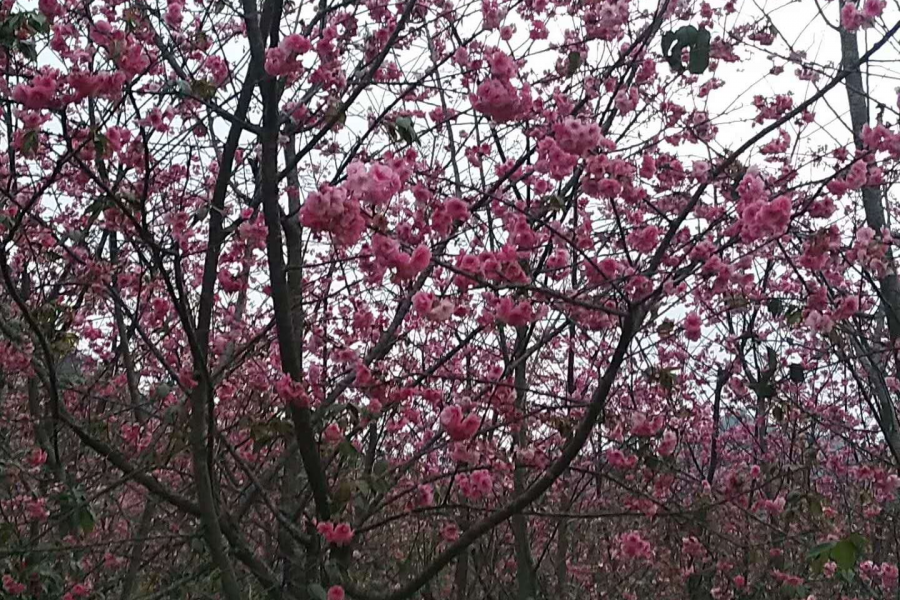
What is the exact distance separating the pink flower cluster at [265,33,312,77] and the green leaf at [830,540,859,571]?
7.19 feet

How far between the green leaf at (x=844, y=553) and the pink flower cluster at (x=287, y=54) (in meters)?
2.19

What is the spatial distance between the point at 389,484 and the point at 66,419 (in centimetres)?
118

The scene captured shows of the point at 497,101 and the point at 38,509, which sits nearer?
the point at 497,101

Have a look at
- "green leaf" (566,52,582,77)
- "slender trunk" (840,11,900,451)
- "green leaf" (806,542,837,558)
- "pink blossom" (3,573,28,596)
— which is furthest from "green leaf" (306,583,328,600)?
"slender trunk" (840,11,900,451)

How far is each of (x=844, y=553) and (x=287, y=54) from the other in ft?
7.34

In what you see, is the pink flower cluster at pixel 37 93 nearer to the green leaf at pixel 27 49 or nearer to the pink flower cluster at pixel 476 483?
the green leaf at pixel 27 49

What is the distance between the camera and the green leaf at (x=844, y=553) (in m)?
2.21

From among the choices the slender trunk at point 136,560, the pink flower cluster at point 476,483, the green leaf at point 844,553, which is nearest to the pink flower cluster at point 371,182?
the green leaf at point 844,553

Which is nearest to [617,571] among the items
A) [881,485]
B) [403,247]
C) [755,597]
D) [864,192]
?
[755,597]

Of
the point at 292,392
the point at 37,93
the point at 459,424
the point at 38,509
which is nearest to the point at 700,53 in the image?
the point at 459,424

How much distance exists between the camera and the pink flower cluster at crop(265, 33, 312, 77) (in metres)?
2.83

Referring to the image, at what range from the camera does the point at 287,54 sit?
284 cm

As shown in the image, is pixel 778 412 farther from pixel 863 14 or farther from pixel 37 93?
pixel 37 93

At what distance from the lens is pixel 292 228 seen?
3943 millimetres
